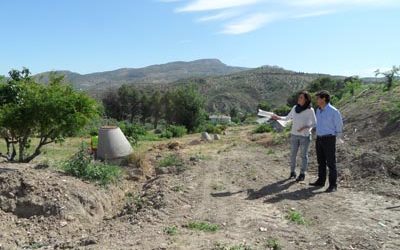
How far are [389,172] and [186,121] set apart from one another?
101ft

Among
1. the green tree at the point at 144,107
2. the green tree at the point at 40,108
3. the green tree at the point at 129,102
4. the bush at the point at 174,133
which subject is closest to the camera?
the green tree at the point at 40,108

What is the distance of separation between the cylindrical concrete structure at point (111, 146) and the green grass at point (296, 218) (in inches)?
256

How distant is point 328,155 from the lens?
781cm

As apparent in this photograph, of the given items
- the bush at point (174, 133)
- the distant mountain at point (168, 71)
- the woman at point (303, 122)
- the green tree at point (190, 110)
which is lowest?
the bush at point (174, 133)

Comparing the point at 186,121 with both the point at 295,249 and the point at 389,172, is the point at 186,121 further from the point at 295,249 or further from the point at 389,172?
the point at 295,249

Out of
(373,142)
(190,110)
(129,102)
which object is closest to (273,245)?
(373,142)

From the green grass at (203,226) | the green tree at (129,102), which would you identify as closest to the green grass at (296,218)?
the green grass at (203,226)

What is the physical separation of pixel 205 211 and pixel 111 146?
5.94 m

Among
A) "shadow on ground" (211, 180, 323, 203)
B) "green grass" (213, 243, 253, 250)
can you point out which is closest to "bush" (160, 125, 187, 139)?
"shadow on ground" (211, 180, 323, 203)

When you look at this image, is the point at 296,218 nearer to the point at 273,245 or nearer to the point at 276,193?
the point at 273,245

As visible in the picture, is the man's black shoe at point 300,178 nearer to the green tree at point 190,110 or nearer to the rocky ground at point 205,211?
the rocky ground at point 205,211

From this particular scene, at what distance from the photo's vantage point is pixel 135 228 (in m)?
5.96

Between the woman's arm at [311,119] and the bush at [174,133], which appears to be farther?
the bush at [174,133]

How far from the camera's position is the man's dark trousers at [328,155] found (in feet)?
25.6
